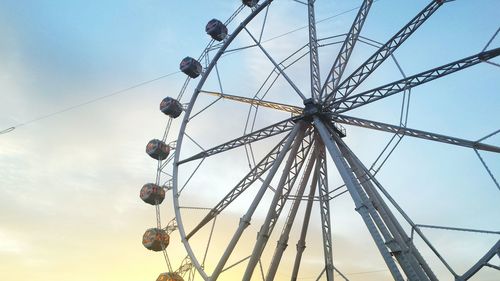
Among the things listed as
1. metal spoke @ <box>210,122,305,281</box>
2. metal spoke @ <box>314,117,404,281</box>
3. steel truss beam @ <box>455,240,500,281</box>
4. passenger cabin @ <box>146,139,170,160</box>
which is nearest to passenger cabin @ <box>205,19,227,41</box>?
passenger cabin @ <box>146,139,170,160</box>

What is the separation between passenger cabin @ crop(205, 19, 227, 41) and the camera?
24891 mm

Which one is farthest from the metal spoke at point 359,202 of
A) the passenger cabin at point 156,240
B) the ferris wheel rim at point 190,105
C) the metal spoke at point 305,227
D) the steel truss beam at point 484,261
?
the passenger cabin at point 156,240

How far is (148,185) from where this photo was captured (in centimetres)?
2322

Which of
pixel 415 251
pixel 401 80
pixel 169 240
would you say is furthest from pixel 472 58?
pixel 169 240

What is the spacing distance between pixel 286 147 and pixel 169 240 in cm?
1026

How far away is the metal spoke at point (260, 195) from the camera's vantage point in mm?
15883

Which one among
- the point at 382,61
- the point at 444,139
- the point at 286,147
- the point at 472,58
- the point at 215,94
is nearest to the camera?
the point at 472,58

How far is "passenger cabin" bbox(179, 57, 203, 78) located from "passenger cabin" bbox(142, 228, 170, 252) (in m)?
11.0

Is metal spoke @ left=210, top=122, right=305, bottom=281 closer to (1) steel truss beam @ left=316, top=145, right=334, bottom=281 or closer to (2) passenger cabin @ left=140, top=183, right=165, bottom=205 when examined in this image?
(1) steel truss beam @ left=316, top=145, right=334, bottom=281

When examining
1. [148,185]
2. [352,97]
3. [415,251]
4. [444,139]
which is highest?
[148,185]

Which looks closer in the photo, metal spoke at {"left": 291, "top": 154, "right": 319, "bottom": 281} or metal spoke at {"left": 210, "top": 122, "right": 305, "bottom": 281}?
metal spoke at {"left": 210, "top": 122, "right": 305, "bottom": 281}

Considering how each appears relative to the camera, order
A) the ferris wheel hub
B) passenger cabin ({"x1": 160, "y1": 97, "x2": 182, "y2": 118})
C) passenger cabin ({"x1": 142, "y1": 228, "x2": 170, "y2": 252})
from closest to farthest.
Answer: the ferris wheel hub < passenger cabin ({"x1": 142, "y1": 228, "x2": 170, "y2": 252}) < passenger cabin ({"x1": 160, "y1": 97, "x2": 182, "y2": 118})

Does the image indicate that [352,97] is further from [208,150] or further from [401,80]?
[208,150]

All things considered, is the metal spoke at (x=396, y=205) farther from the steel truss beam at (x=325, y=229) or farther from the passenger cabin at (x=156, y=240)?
the passenger cabin at (x=156, y=240)
